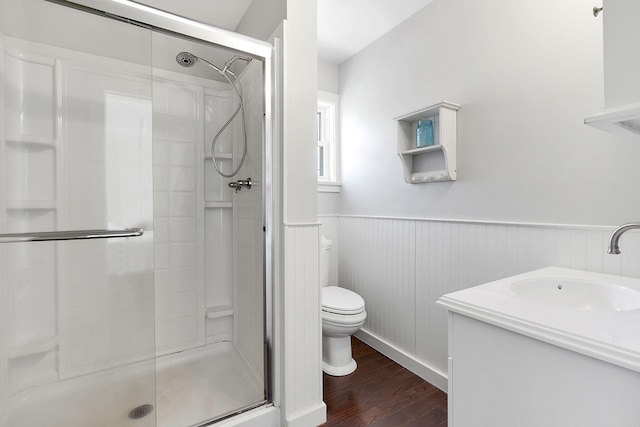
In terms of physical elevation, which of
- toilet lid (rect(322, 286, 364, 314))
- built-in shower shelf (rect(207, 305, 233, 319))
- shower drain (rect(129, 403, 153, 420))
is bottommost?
shower drain (rect(129, 403, 153, 420))

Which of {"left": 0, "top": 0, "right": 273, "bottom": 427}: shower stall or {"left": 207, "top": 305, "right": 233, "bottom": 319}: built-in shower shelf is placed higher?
{"left": 0, "top": 0, "right": 273, "bottom": 427}: shower stall

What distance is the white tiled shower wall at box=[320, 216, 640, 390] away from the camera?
52.0 inches

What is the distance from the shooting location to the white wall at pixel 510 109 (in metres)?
1.28

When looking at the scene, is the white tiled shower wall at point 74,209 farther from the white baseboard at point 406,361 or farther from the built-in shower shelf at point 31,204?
the white baseboard at point 406,361

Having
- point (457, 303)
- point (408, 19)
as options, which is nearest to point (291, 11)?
point (408, 19)

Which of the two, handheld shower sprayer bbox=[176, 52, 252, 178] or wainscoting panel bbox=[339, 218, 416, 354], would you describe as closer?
handheld shower sprayer bbox=[176, 52, 252, 178]

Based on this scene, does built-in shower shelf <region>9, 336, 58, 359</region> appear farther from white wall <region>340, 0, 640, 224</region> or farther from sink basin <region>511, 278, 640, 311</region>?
white wall <region>340, 0, 640, 224</region>

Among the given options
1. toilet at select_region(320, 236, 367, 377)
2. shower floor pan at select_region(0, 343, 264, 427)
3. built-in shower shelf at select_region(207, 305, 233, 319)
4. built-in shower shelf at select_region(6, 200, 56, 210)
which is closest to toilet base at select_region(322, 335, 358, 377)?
toilet at select_region(320, 236, 367, 377)

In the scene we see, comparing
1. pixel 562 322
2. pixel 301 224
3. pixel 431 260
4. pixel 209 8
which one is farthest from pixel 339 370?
pixel 209 8

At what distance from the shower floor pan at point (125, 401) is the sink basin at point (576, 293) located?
1324 millimetres

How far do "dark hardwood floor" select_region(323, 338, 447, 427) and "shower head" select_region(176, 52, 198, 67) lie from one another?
2188 millimetres

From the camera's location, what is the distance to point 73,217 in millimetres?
1177

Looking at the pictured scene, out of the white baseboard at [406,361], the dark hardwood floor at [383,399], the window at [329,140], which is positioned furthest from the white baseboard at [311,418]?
the window at [329,140]

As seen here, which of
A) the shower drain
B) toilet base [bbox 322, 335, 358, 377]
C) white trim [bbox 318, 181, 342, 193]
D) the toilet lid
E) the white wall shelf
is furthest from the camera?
white trim [bbox 318, 181, 342, 193]
